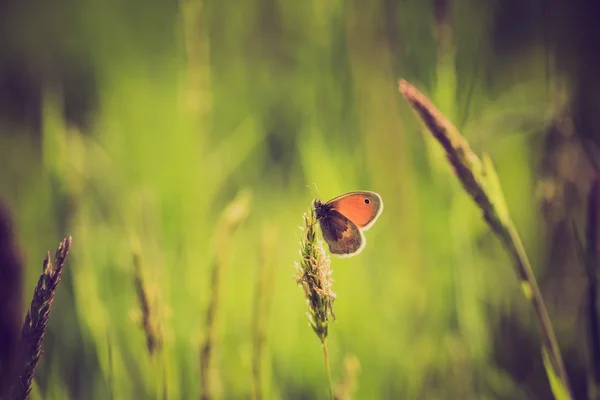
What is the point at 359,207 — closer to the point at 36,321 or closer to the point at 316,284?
the point at 316,284

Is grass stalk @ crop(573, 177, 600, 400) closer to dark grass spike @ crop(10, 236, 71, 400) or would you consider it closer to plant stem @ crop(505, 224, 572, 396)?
plant stem @ crop(505, 224, 572, 396)

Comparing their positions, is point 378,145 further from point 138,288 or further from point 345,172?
point 138,288

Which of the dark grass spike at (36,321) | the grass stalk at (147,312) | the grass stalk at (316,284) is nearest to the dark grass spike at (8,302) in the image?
the dark grass spike at (36,321)

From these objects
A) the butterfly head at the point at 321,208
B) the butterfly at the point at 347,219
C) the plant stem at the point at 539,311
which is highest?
the butterfly head at the point at 321,208

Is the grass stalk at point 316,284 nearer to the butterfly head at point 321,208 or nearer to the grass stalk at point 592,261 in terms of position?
the butterfly head at point 321,208

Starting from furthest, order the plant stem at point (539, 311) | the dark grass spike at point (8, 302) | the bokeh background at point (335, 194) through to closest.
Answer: the bokeh background at point (335, 194), the plant stem at point (539, 311), the dark grass spike at point (8, 302)

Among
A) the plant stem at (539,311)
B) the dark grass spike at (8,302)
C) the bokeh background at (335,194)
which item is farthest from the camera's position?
the bokeh background at (335,194)

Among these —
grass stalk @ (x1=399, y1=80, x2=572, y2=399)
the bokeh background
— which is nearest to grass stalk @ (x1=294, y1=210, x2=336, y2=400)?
the bokeh background

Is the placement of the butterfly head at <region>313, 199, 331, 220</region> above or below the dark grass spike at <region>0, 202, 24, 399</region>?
above

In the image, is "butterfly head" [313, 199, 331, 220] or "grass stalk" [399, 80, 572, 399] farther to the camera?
"butterfly head" [313, 199, 331, 220]
